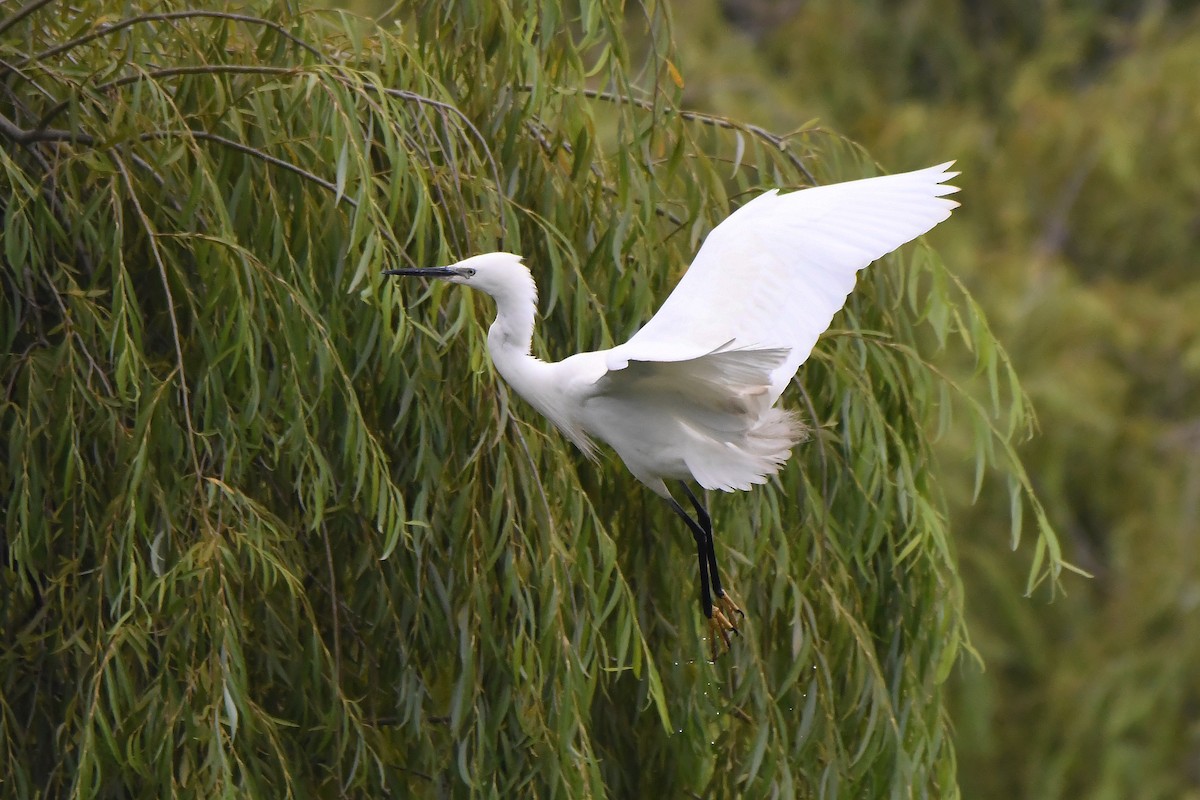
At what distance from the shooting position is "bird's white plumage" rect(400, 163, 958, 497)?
2400 millimetres

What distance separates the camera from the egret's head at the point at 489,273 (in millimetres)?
2328

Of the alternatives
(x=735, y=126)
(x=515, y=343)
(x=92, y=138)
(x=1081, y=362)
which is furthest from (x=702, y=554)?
(x=1081, y=362)

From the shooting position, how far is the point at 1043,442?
6.24m

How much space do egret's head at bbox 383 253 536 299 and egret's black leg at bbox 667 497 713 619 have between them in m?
0.44

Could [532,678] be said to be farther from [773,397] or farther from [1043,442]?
[1043,442]

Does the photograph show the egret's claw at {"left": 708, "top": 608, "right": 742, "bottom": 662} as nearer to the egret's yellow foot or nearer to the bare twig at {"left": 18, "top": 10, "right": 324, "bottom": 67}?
the egret's yellow foot

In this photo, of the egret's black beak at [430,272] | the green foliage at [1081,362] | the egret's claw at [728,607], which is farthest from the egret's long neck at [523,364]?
the green foliage at [1081,362]

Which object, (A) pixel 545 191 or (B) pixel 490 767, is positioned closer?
(B) pixel 490 767

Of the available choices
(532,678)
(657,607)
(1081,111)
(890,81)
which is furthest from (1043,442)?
(532,678)

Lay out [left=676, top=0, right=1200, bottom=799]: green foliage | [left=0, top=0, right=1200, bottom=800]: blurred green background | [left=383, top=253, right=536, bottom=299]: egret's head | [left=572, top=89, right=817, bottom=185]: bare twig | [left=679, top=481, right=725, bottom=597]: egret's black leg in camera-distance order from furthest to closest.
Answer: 1. [left=676, top=0, right=1200, bottom=799]: green foliage
2. [left=572, top=89, right=817, bottom=185]: bare twig
3. [left=679, top=481, right=725, bottom=597]: egret's black leg
4. [left=383, top=253, right=536, bottom=299]: egret's head
5. [left=0, top=0, right=1200, bottom=800]: blurred green background

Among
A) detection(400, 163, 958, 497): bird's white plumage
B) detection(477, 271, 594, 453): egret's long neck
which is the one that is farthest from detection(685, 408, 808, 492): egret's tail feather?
detection(477, 271, 594, 453): egret's long neck

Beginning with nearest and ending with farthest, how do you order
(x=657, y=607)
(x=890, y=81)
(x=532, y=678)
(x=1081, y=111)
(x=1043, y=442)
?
(x=532, y=678)
(x=657, y=607)
(x=1043, y=442)
(x=1081, y=111)
(x=890, y=81)

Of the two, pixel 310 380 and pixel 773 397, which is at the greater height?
pixel 773 397

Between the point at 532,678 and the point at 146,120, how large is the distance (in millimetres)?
974
